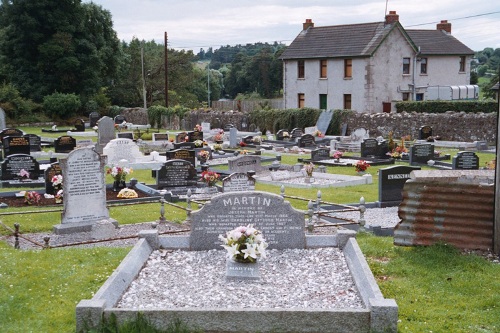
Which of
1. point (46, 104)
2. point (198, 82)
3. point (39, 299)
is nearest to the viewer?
point (39, 299)

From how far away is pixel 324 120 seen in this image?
139ft

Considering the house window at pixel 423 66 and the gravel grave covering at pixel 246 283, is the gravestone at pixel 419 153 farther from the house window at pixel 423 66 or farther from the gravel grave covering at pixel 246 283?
the house window at pixel 423 66

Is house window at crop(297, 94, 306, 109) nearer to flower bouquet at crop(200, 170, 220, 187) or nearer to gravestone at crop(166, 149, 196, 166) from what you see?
gravestone at crop(166, 149, 196, 166)

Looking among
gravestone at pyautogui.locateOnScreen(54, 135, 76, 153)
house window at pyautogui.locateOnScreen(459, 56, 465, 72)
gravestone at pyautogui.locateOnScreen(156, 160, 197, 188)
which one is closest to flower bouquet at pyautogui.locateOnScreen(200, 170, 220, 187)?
gravestone at pyautogui.locateOnScreen(156, 160, 197, 188)

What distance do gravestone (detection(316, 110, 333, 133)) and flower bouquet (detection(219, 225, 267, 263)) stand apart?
33.4 m

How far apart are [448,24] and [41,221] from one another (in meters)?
48.6

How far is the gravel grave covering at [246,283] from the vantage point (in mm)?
7887

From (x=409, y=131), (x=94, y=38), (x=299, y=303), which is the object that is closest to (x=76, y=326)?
(x=299, y=303)

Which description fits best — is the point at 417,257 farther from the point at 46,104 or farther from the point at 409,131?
the point at 46,104

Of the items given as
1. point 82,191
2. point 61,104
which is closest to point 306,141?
point 82,191

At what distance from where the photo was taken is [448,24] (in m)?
56.6

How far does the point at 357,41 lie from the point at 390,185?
110 ft

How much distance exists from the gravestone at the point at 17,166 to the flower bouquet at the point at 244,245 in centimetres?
1559

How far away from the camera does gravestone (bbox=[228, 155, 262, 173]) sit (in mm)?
22562
